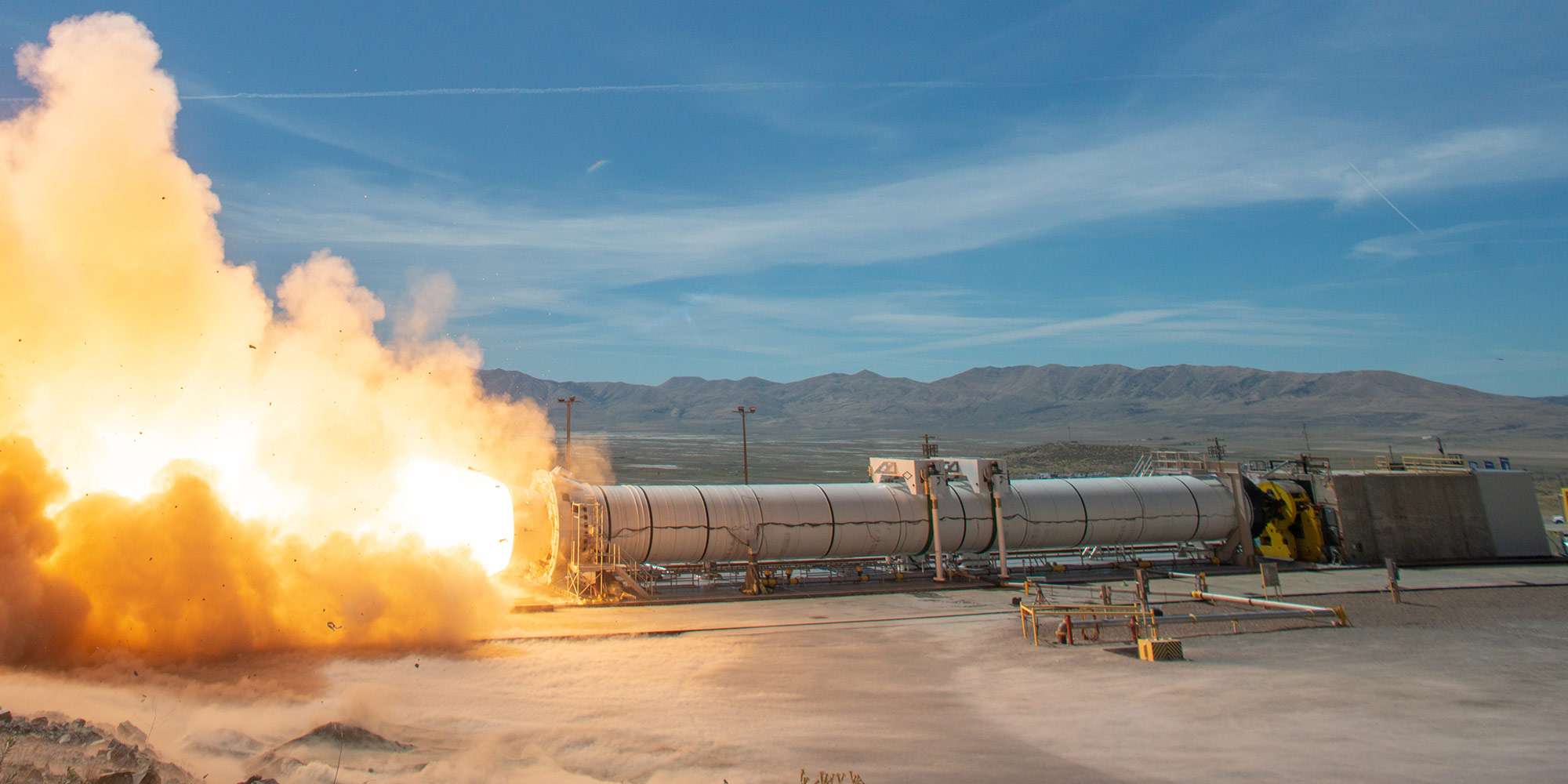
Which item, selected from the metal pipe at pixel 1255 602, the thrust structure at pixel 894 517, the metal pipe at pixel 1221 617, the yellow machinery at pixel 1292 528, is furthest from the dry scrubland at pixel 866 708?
the yellow machinery at pixel 1292 528

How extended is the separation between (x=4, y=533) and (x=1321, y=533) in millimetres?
43752

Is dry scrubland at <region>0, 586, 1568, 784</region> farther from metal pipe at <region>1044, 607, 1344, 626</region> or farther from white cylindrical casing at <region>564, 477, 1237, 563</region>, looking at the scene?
white cylindrical casing at <region>564, 477, 1237, 563</region>

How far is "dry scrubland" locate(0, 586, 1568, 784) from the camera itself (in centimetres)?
1098

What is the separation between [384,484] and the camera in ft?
A: 70.7

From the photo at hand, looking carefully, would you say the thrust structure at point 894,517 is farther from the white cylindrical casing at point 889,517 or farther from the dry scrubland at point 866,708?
the dry scrubland at point 866,708

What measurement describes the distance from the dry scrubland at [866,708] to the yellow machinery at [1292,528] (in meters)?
14.2

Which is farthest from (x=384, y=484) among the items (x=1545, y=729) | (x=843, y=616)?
(x=1545, y=729)

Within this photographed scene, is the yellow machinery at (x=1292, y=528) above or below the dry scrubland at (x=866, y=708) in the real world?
above

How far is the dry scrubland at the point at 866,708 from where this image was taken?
432 inches

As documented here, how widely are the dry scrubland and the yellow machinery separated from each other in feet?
46.4

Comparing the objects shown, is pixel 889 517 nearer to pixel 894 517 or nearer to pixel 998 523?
pixel 894 517

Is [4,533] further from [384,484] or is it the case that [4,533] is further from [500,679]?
[500,679]

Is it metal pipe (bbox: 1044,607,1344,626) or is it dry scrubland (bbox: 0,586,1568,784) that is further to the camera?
metal pipe (bbox: 1044,607,1344,626)

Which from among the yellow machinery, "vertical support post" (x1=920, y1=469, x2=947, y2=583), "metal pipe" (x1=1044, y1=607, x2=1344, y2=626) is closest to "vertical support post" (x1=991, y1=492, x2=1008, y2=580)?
"vertical support post" (x1=920, y1=469, x2=947, y2=583)
